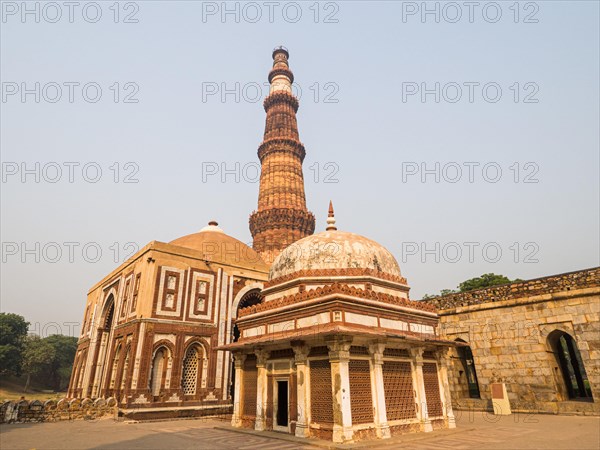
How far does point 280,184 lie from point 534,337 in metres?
25.8

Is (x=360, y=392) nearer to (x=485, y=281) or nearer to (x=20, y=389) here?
(x=485, y=281)

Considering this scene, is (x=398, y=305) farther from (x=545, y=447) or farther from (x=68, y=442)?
(x=68, y=442)

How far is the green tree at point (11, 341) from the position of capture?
5194 cm

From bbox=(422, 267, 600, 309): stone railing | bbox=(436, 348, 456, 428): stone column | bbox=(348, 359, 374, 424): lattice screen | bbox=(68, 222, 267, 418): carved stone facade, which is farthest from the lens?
bbox=(68, 222, 267, 418): carved stone facade

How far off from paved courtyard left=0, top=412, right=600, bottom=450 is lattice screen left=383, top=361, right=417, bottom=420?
84 centimetres

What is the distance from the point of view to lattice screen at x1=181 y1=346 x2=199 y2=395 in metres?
19.5

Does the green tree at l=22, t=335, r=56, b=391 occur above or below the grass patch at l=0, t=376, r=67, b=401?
above

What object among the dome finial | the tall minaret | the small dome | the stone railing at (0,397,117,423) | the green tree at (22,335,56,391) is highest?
the tall minaret

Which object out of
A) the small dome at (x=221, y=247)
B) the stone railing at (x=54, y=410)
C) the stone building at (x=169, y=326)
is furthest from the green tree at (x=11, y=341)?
the stone railing at (x=54, y=410)

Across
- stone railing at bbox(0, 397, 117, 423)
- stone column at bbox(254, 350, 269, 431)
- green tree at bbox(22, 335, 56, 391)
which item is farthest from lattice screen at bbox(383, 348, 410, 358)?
green tree at bbox(22, 335, 56, 391)

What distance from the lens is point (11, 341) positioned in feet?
181

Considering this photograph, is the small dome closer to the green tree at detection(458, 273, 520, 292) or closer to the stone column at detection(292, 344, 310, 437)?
the stone column at detection(292, 344, 310, 437)

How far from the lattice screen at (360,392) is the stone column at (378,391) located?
0.14 metres

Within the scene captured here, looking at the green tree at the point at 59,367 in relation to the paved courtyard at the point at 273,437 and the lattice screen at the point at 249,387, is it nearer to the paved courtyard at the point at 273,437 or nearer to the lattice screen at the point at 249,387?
the paved courtyard at the point at 273,437
